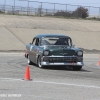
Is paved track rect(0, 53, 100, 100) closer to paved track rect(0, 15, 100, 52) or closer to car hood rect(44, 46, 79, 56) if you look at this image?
car hood rect(44, 46, 79, 56)

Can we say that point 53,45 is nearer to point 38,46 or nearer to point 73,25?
point 38,46

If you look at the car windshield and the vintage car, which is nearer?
the vintage car

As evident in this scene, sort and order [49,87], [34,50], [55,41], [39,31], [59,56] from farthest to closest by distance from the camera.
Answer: [39,31], [34,50], [55,41], [59,56], [49,87]

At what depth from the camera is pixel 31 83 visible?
13523 mm

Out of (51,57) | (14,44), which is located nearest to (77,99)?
(51,57)

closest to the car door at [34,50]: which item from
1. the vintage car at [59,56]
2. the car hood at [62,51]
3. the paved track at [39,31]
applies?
the vintage car at [59,56]

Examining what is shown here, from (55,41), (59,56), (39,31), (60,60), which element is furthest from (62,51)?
(39,31)

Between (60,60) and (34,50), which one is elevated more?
(34,50)

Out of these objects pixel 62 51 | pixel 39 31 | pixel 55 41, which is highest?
pixel 55 41

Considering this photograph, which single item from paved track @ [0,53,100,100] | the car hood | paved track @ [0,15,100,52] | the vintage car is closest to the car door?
the vintage car

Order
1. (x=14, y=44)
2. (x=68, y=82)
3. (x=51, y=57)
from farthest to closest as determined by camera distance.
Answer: (x=14, y=44) < (x=51, y=57) < (x=68, y=82)

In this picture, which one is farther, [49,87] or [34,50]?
[34,50]

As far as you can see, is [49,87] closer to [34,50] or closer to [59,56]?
[59,56]

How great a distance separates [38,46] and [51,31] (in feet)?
95.2
